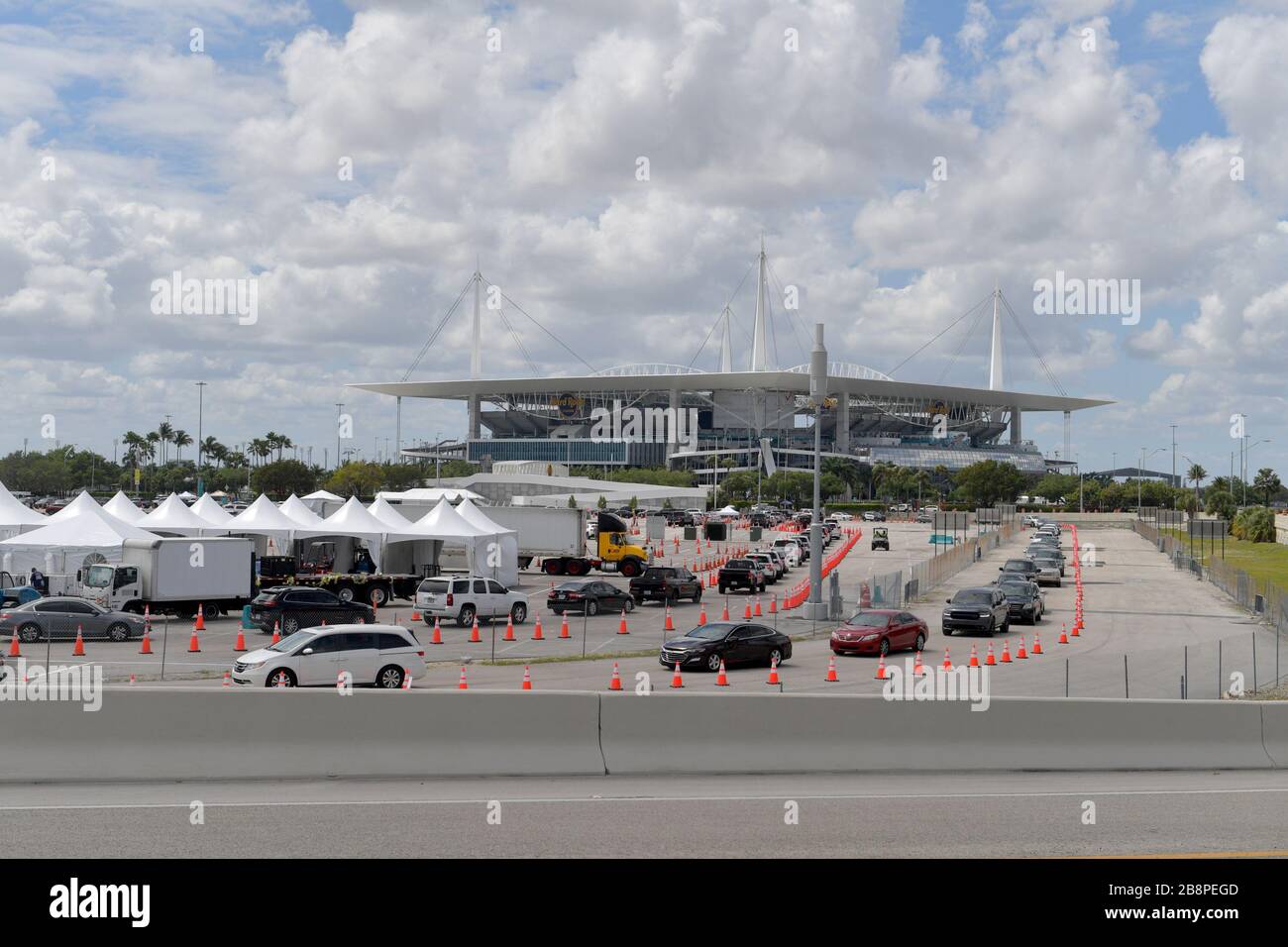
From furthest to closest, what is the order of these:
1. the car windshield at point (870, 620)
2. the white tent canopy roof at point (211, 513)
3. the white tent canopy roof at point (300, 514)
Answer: the white tent canopy roof at point (211, 513) → the white tent canopy roof at point (300, 514) → the car windshield at point (870, 620)

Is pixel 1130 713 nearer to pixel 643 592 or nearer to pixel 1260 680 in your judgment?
pixel 1260 680

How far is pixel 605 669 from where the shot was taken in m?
26.3

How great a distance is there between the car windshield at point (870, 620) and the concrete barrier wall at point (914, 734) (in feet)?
50.4

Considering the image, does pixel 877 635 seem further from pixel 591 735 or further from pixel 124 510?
pixel 124 510

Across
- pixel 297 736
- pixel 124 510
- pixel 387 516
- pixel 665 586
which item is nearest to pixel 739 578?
A: pixel 665 586

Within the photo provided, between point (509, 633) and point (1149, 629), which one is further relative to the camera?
point (1149, 629)

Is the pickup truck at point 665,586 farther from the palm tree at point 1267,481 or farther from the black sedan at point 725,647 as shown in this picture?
the palm tree at point 1267,481

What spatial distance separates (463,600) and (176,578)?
7.96 metres

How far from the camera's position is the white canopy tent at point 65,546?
125ft

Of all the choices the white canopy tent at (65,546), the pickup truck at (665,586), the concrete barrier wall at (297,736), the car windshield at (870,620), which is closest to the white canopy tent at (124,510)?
the white canopy tent at (65,546)

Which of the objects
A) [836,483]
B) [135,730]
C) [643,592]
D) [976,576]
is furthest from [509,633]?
[836,483]

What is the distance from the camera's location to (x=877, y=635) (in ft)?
97.3

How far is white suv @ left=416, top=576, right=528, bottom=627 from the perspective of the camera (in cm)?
3494

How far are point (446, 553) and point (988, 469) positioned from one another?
115115 mm
